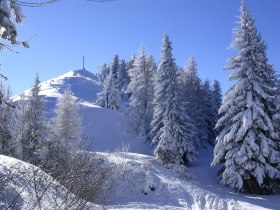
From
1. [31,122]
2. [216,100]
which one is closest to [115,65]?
[216,100]

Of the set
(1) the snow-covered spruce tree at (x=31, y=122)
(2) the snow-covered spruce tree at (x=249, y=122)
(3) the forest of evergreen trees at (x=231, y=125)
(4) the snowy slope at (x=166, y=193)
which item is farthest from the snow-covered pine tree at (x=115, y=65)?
(2) the snow-covered spruce tree at (x=249, y=122)

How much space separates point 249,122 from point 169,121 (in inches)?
440

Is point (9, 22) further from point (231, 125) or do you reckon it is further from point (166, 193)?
point (231, 125)

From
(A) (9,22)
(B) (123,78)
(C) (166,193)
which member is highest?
(B) (123,78)

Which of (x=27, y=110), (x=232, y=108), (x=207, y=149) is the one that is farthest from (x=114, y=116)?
(x=232, y=108)

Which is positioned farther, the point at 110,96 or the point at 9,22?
the point at 110,96

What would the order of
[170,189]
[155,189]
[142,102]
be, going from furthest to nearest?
[142,102] → [155,189] → [170,189]

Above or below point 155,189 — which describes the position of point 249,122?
above

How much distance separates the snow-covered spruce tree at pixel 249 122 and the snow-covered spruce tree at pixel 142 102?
19.0m

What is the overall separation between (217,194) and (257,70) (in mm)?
9976

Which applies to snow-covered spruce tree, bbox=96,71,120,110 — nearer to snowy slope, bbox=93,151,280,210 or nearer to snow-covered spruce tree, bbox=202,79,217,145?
snow-covered spruce tree, bbox=202,79,217,145

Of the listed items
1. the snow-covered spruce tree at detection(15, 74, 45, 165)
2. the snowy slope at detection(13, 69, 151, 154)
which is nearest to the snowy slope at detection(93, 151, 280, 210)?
the snow-covered spruce tree at detection(15, 74, 45, 165)

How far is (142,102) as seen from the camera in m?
50.2

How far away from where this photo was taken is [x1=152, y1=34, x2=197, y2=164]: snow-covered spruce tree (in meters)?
35.6
